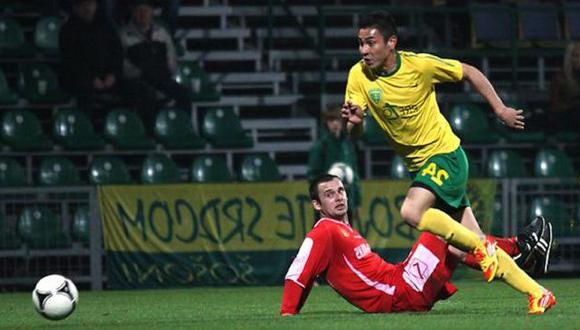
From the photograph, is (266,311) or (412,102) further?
(266,311)

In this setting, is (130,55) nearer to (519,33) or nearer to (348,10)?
(348,10)

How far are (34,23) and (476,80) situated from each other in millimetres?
11425

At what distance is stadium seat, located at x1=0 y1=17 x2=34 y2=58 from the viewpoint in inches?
705

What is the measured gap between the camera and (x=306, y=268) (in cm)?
868

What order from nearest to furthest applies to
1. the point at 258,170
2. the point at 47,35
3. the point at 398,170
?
the point at 258,170 < the point at 398,170 < the point at 47,35

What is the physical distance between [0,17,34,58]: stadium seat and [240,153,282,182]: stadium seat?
3.27 metres

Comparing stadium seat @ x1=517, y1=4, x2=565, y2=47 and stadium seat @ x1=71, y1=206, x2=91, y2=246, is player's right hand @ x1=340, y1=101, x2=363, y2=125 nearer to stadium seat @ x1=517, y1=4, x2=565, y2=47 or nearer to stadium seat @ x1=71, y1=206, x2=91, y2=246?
stadium seat @ x1=71, y1=206, x2=91, y2=246

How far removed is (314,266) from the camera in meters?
8.71

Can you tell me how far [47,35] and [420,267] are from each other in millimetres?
10571

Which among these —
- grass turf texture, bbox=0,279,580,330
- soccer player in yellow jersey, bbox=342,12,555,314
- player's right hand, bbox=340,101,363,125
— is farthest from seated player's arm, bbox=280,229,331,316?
player's right hand, bbox=340,101,363,125

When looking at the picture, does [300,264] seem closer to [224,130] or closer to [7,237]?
[7,237]

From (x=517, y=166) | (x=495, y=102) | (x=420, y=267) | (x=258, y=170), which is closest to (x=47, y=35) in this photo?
(x=258, y=170)

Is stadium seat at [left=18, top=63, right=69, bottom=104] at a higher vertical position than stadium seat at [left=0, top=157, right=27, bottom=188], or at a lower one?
higher

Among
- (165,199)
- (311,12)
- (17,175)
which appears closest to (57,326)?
(165,199)
